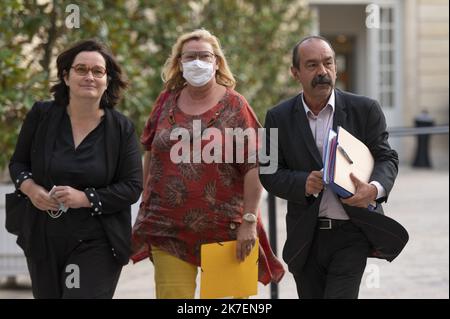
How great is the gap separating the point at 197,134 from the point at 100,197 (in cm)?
58

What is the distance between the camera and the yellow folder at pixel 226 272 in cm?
500

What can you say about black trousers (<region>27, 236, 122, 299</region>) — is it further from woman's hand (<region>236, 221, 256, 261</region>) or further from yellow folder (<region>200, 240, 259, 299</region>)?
woman's hand (<region>236, 221, 256, 261</region>)

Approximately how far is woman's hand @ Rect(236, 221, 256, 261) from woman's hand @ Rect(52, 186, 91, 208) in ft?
2.58

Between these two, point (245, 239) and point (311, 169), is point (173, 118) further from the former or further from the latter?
point (311, 169)

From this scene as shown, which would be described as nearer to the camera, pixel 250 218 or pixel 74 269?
pixel 74 269

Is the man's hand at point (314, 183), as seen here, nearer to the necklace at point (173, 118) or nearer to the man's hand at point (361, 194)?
the man's hand at point (361, 194)

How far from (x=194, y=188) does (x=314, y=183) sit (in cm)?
71

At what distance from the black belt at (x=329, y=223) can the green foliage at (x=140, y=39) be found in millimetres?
3731

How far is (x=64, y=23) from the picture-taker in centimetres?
912

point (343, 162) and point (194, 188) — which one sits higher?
point (343, 162)

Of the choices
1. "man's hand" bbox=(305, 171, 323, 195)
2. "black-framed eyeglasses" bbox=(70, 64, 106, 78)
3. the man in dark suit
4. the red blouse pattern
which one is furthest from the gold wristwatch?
"black-framed eyeglasses" bbox=(70, 64, 106, 78)

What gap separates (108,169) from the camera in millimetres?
4934

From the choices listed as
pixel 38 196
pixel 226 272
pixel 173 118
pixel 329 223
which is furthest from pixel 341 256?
pixel 38 196

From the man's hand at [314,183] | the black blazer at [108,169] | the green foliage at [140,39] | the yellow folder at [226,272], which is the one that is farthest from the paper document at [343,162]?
the green foliage at [140,39]
